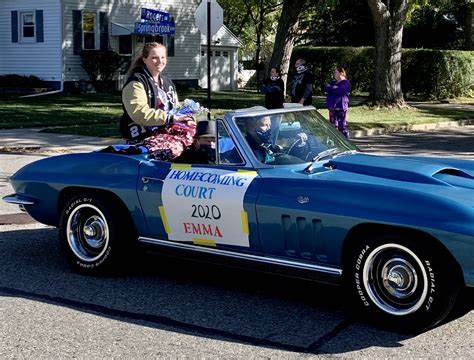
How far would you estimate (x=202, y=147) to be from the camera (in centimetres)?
594

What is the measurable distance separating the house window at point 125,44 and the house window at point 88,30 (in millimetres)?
1400

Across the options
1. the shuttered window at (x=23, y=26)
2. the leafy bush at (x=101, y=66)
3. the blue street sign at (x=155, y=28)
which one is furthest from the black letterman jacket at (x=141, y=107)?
the shuttered window at (x=23, y=26)

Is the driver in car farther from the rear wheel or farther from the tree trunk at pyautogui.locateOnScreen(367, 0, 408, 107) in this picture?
the tree trunk at pyautogui.locateOnScreen(367, 0, 408, 107)

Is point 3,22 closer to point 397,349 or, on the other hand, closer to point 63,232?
point 63,232

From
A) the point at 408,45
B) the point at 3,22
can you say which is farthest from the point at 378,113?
the point at 408,45

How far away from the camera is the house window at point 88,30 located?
32.8m

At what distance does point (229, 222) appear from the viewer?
542cm

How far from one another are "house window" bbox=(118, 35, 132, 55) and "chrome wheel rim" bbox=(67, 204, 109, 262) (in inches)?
1136

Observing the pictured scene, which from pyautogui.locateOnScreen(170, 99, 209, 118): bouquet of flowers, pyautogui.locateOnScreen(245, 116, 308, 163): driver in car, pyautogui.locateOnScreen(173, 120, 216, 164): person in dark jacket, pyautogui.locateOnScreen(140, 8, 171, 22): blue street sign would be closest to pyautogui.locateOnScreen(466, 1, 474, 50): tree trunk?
pyautogui.locateOnScreen(140, 8, 171, 22): blue street sign

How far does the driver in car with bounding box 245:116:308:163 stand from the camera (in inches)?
220

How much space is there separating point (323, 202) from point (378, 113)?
62.1 feet

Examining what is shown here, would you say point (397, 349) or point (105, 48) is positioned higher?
point (105, 48)

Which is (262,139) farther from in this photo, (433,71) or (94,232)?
(433,71)

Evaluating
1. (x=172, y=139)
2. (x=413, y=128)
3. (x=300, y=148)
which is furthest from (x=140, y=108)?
(x=413, y=128)
